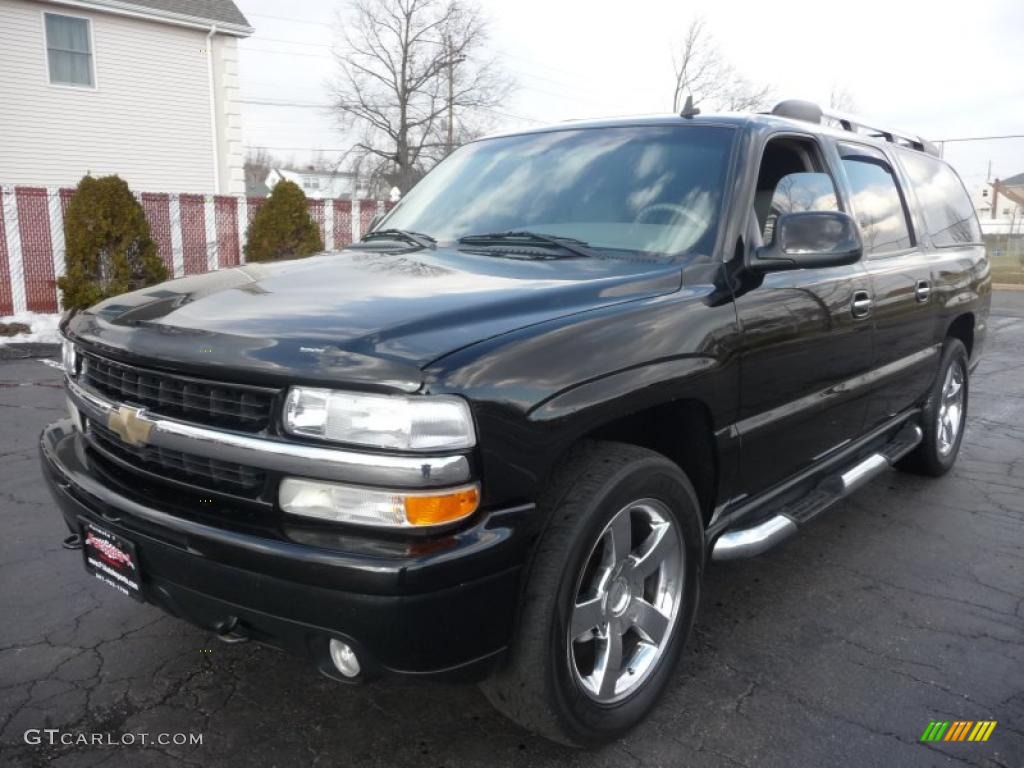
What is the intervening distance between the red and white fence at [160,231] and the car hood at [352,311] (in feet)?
33.5

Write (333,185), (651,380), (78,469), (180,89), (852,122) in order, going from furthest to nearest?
(333,185), (180,89), (852,122), (78,469), (651,380)

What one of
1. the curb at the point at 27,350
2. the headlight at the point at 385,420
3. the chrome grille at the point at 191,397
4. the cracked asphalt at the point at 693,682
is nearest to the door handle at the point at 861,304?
the cracked asphalt at the point at 693,682

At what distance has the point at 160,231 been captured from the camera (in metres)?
12.8

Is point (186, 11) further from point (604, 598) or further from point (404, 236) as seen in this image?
point (604, 598)

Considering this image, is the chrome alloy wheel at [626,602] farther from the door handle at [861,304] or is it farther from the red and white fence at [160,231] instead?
the red and white fence at [160,231]

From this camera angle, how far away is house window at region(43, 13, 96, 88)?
16.1 meters

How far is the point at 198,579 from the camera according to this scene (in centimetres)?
204

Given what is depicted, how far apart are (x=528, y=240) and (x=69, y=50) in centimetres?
1710

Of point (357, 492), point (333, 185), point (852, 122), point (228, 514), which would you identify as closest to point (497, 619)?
point (357, 492)

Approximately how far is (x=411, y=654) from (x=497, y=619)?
0.73ft

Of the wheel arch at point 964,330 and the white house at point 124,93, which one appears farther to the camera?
the white house at point 124,93

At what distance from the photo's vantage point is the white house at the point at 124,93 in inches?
622

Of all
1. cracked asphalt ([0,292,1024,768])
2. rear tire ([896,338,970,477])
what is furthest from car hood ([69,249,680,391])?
rear tire ([896,338,970,477])

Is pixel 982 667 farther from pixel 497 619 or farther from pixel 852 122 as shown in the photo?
pixel 852 122
